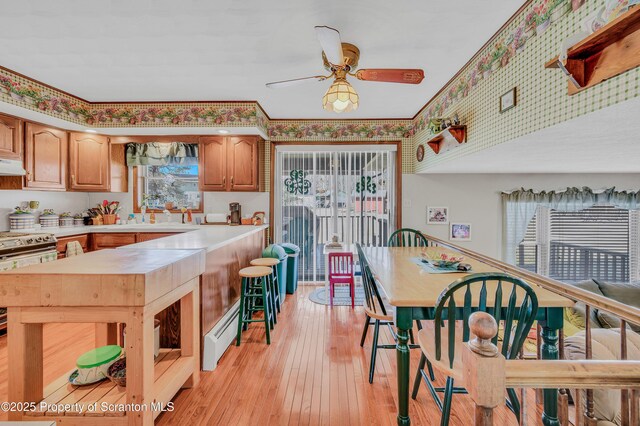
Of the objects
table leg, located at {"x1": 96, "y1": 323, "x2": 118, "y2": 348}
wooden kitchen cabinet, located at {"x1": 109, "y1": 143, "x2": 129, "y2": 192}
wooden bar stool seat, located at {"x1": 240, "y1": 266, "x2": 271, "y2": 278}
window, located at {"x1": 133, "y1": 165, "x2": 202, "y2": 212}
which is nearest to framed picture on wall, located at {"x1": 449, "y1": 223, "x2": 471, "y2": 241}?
Result: wooden bar stool seat, located at {"x1": 240, "y1": 266, "x2": 271, "y2": 278}

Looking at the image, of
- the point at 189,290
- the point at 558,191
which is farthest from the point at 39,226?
the point at 558,191

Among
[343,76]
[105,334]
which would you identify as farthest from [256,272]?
[343,76]

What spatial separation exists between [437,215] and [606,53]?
3.41m

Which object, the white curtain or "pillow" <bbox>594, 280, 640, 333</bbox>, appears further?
the white curtain

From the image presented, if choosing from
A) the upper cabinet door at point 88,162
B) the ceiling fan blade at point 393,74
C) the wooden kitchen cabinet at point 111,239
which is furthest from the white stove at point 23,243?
the ceiling fan blade at point 393,74

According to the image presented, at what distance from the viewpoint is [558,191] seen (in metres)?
4.38

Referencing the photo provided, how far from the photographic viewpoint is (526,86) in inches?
69.8

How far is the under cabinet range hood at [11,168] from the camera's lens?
9.27 ft

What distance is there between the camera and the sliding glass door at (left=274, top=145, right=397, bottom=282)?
4.52m

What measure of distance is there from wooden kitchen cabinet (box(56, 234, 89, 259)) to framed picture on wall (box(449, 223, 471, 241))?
507cm

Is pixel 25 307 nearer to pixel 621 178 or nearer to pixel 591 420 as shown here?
pixel 591 420

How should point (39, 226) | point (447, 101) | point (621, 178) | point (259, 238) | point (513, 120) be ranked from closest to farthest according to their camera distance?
1. point (513, 120)
2. point (447, 101)
3. point (39, 226)
4. point (259, 238)
5. point (621, 178)

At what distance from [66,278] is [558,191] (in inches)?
230

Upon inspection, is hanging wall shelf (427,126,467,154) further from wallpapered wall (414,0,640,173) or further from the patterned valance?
the patterned valance
